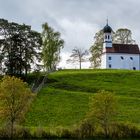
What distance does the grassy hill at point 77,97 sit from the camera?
2968 inches

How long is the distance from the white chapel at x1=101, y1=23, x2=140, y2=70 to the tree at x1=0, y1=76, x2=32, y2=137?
9186 centimetres

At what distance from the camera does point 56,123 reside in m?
72.5

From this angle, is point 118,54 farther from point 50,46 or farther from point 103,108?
point 103,108

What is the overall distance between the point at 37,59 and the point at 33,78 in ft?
14.8

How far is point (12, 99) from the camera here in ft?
216

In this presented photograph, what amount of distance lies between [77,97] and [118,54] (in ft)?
231

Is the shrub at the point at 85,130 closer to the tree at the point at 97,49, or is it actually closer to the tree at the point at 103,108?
the tree at the point at 103,108

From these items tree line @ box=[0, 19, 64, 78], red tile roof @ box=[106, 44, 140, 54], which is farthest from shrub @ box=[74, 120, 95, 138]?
red tile roof @ box=[106, 44, 140, 54]

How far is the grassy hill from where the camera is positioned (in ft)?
247

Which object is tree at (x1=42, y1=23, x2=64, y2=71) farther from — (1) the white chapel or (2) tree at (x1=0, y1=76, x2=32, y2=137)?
(2) tree at (x1=0, y1=76, x2=32, y2=137)

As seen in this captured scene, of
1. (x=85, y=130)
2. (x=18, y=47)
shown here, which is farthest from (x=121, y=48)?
(x=85, y=130)

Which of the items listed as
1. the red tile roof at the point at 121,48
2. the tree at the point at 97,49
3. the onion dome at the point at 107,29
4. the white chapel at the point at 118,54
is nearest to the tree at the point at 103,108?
the tree at the point at 97,49

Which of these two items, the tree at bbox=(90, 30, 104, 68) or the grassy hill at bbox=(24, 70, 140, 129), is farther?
the tree at bbox=(90, 30, 104, 68)

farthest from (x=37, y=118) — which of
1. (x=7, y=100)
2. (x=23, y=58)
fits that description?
(x=23, y=58)
